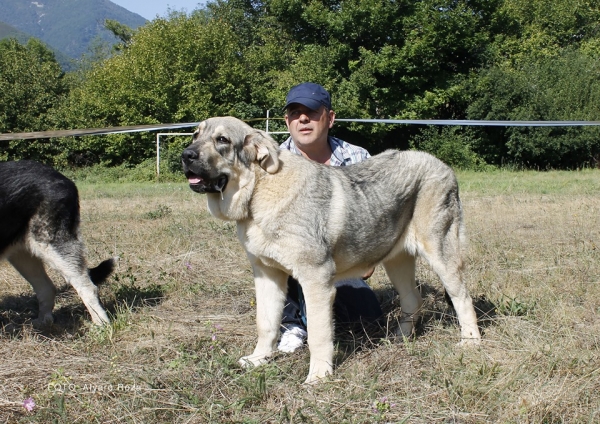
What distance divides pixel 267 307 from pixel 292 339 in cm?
47

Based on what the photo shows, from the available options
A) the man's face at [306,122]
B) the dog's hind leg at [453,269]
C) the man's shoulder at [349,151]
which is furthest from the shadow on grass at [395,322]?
the man's face at [306,122]

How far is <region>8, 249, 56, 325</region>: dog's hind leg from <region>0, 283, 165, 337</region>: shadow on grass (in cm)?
12

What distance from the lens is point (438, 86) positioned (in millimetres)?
27781

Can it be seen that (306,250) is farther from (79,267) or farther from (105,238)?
(105,238)

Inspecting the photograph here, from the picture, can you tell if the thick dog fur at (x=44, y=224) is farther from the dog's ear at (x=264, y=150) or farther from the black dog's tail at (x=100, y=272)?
the dog's ear at (x=264, y=150)

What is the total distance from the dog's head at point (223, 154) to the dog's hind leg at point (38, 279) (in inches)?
92.9

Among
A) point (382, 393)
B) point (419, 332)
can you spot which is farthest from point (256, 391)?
point (419, 332)

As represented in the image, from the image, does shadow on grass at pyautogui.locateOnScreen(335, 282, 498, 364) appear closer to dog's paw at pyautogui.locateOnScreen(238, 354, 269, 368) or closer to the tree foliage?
dog's paw at pyautogui.locateOnScreen(238, 354, 269, 368)

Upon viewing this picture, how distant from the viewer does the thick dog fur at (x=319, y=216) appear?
370 centimetres

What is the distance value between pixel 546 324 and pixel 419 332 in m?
0.98

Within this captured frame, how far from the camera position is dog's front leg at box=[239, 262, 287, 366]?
13.3 ft

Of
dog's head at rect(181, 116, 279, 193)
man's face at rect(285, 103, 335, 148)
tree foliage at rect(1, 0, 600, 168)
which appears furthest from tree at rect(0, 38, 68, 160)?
dog's head at rect(181, 116, 279, 193)

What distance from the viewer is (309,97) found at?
4.66 meters

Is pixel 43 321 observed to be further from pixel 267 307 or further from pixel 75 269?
pixel 267 307
